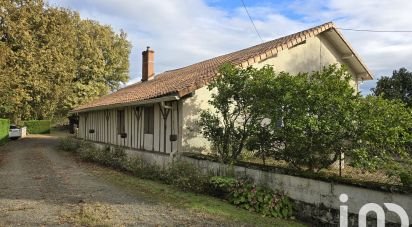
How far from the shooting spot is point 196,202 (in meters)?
8.80

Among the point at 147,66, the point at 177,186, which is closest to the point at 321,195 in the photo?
the point at 177,186

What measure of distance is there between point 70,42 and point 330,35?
69.4 ft

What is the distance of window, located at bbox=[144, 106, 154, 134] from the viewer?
14.6m

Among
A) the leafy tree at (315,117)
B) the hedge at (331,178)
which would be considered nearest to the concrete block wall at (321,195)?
the hedge at (331,178)

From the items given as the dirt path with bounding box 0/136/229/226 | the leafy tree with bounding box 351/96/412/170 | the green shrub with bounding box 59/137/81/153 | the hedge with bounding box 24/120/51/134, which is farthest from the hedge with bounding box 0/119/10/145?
the leafy tree with bounding box 351/96/412/170

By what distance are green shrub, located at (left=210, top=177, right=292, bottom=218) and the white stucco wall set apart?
3.13m

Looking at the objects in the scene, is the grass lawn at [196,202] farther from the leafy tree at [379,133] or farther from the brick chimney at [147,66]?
the brick chimney at [147,66]

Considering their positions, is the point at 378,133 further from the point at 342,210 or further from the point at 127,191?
the point at 127,191

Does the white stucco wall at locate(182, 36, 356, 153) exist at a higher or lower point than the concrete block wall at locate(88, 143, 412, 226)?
higher

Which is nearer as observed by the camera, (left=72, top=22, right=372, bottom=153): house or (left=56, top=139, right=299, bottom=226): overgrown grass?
(left=56, top=139, right=299, bottom=226): overgrown grass

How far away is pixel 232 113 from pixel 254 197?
115 inches

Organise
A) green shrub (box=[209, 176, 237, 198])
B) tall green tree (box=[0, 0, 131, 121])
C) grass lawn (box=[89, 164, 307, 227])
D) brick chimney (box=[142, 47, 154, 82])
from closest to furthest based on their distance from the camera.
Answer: grass lawn (box=[89, 164, 307, 227]) → green shrub (box=[209, 176, 237, 198]) → tall green tree (box=[0, 0, 131, 121]) → brick chimney (box=[142, 47, 154, 82])

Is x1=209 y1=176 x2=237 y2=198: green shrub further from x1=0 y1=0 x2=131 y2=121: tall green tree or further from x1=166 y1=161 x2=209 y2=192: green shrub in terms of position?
x1=0 y1=0 x2=131 y2=121: tall green tree

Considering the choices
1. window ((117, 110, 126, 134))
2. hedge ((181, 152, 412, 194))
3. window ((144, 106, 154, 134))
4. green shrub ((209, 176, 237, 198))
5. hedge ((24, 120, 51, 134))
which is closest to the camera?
hedge ((181, 152, 412, 194))
